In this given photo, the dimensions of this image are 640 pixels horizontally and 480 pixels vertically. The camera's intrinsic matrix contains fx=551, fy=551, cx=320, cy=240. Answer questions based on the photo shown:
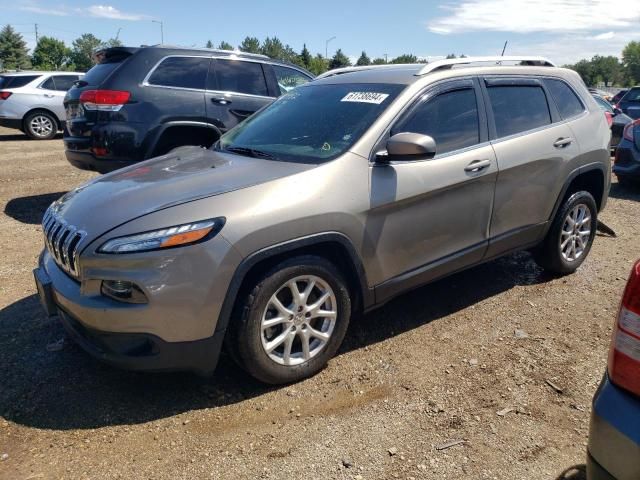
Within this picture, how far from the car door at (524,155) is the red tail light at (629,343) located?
2240mm

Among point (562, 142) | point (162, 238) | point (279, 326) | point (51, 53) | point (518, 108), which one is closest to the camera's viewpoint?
point (162, 238)

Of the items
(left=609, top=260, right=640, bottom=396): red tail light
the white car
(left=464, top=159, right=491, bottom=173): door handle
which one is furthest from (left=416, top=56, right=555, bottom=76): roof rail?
the white car

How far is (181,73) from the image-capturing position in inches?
263

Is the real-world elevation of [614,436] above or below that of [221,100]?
below

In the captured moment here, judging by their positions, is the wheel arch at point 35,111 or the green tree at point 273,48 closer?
the wheel arch at point 35,111

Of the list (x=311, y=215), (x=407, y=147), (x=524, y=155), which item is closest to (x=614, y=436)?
(x=311, y=215)

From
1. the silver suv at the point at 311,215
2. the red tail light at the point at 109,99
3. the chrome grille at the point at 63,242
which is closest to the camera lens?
the silver suv at the point at 311,215

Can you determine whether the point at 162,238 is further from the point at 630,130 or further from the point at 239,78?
the point at 630,130

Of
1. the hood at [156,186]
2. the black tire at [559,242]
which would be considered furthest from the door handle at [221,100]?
the black tire at [559,242]

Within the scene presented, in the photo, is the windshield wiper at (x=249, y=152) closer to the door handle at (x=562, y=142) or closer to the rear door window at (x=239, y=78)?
the door handle at (x=562, y=142)

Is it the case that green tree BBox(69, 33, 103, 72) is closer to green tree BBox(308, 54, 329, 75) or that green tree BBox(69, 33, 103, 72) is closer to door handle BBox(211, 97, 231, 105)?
green tree BBox(308, 54, 329, 75)

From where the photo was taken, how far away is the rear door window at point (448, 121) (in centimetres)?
361

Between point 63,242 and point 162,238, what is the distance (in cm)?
69

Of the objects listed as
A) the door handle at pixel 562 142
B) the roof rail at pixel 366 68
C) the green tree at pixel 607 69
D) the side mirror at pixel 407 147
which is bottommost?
the green tree at pixel 607 69
